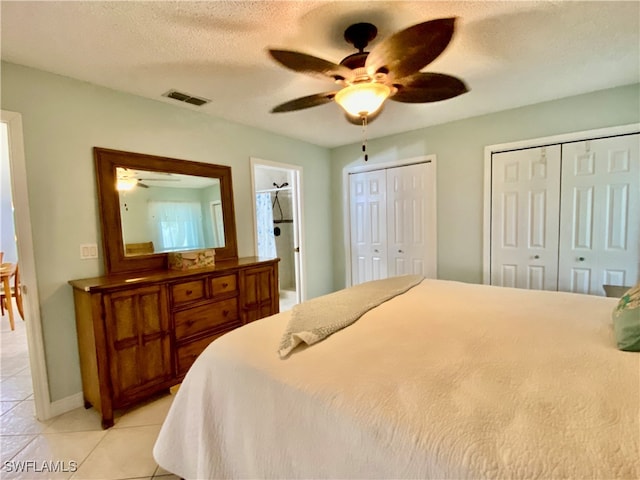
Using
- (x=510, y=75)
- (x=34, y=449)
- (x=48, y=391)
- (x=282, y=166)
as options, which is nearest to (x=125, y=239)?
(x=48, y=391)

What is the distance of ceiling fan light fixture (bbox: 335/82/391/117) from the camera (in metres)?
1.65

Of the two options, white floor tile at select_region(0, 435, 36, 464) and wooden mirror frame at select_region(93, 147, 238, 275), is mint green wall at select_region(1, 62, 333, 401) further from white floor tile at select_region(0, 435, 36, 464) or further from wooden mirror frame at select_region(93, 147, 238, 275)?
white floor tile at select_region(0, 435, 36, 464)

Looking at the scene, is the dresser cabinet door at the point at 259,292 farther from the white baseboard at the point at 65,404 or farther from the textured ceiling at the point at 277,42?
the textured ceiling at the point at 277,42

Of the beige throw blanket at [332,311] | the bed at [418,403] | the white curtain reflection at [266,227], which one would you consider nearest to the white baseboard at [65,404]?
the bed at [418,403]

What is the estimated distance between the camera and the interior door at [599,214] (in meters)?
2.54

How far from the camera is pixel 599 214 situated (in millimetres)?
2662

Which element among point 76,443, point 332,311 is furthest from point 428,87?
point 76,443

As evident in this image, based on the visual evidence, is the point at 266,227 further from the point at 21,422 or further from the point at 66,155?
the point at 21,422

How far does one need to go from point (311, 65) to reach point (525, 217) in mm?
2612

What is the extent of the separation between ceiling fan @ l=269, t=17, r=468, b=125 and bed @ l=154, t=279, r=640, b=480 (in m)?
1.25

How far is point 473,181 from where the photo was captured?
3.24 meters

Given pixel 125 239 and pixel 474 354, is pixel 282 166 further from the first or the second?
pixel 474 354

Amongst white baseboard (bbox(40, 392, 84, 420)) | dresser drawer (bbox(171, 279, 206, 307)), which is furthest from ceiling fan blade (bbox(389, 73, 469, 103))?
white baseboard (bbox(40, 392, 84, 420))

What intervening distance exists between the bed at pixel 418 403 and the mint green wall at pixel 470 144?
1788mm
